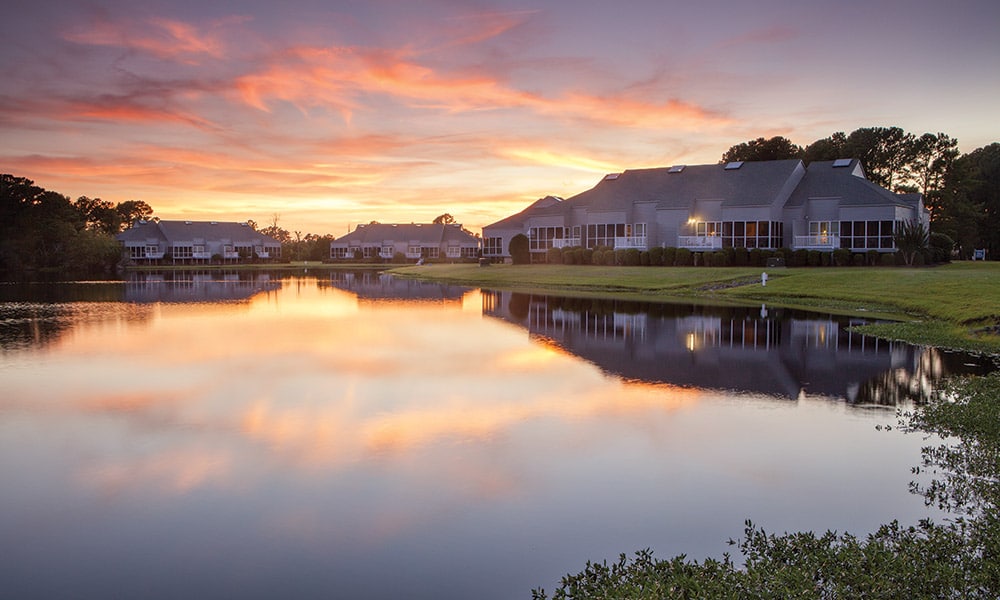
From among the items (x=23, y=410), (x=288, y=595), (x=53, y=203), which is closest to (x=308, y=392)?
(x=23, y=410)

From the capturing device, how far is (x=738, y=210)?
5497cm

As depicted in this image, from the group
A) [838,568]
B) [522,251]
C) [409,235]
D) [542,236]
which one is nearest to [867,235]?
[542,236]

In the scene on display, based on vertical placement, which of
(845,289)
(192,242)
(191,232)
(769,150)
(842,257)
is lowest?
(845,289)

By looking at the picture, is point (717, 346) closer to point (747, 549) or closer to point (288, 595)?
point (747, 549)

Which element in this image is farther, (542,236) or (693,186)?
(542,236)

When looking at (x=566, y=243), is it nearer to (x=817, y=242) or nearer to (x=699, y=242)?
(x=699, y=242)

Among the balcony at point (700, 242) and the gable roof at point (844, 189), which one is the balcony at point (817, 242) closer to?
the gable roof at point (844, 189)

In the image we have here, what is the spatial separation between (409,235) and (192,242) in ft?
109

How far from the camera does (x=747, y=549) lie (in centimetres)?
718

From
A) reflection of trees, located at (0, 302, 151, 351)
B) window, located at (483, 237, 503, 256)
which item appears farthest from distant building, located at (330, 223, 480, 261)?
reflection of trees, located at (0, 302, 151, 351)

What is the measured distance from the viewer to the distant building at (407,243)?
11688cm

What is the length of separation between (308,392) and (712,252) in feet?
141

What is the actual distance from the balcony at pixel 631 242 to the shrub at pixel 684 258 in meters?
5.36

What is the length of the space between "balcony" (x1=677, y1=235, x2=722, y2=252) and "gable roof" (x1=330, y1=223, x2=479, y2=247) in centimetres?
6133
